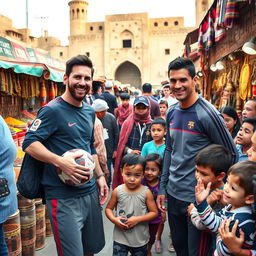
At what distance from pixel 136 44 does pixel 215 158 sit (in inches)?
1634

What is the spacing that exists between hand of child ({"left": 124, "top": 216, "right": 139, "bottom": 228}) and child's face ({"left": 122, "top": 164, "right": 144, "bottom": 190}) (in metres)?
0.27

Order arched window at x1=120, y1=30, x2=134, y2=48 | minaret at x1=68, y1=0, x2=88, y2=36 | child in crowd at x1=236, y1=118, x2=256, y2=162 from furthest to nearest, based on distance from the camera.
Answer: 1. minaret at x1=68, y1=0, x2=88, y2=36
2. arched window at x1=120, y1=30, x2=134, y2=48
3. child in crowd at x1=236, y1=118, x2=256, y2=162

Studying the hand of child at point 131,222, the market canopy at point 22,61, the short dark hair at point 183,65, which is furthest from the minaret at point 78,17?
the hand of child at point 131,222

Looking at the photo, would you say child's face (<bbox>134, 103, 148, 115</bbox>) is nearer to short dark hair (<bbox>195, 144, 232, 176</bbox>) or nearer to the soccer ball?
the soccer ball

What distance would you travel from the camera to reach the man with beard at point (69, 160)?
2025 millimetres

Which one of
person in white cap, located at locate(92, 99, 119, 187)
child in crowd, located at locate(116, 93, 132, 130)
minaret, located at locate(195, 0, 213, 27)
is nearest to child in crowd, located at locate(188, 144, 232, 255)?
person in white cap, located at locate(92, 99, 119, 187)

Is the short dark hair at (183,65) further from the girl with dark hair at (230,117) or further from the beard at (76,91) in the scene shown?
the girl with dark hair at (230,117)

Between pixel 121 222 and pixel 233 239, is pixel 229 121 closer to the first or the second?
pixel 121 222

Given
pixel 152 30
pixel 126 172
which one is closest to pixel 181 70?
pixel 126 172

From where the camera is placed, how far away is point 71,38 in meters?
43.4

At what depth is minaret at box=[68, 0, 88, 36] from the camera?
45969mm

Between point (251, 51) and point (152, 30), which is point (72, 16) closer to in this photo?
point (152, 30)

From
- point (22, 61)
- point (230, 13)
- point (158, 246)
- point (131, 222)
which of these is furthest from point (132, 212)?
point (22, 61)

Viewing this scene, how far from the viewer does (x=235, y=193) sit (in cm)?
163
